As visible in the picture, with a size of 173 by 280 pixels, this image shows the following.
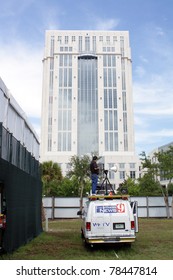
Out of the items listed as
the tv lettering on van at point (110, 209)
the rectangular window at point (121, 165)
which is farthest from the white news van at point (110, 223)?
the rectangular window at point (121, 165)

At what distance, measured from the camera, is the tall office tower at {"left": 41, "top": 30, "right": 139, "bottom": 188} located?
101438 millimetres

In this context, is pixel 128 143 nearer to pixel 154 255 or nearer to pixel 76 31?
pixel 76 31

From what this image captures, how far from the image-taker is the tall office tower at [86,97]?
101438mm

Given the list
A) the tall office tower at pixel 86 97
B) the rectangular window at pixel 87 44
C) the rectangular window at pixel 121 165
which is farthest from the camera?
the rectangular window at pixel 87 44

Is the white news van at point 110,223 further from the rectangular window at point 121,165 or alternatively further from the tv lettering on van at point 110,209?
the rectangular window at point 121,165

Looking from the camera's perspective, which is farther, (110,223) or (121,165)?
(121,165)

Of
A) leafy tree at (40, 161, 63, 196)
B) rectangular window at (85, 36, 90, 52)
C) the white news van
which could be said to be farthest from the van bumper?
rectangular window at (85, 36, 90, 52)

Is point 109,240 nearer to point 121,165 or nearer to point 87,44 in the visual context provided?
point 121,165

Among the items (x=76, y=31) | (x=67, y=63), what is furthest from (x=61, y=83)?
(x=76, y=31)

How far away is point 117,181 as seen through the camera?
88250 millimetres

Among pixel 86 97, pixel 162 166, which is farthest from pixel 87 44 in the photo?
pixel 162 166

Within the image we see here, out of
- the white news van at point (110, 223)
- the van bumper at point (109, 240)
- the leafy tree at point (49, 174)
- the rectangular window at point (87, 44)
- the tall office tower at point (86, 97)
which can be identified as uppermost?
the rectangular window at point (87, 44)

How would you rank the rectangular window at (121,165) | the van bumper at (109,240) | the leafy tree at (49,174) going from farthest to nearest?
1. the rectangular window at (121,165)
2. the leafy tree at (49,174)
3. the van bumper at (109,240)

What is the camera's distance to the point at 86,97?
10619 cm
